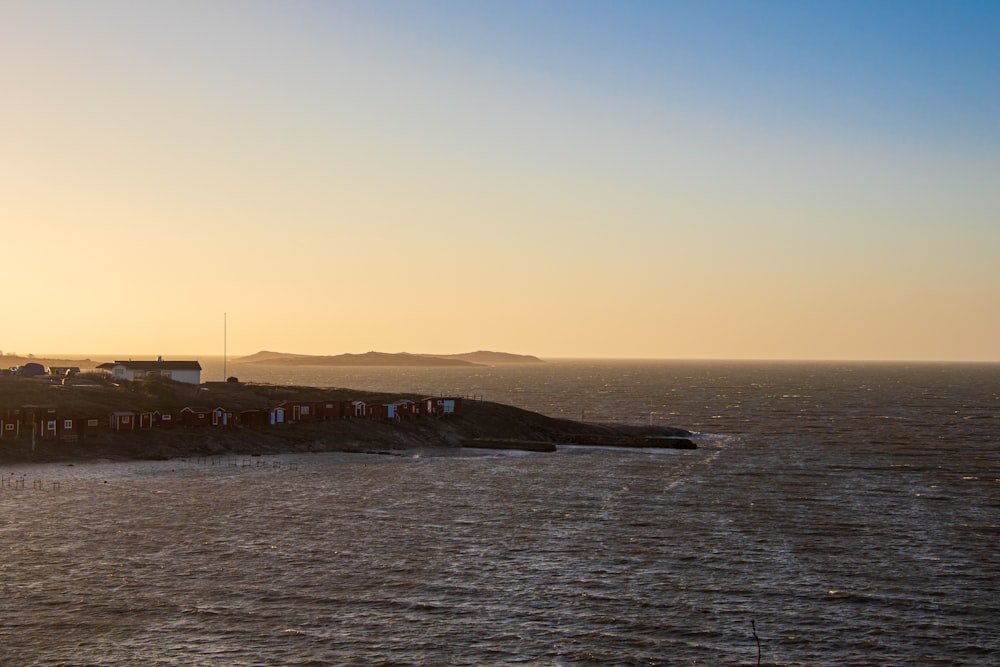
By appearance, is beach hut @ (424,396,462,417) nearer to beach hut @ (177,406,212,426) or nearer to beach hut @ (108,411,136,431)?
beach hut @ (177,406,212,426)

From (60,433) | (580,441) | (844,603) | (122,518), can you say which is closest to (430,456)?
(580,441)

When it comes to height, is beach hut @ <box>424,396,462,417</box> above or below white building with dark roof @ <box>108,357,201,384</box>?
below

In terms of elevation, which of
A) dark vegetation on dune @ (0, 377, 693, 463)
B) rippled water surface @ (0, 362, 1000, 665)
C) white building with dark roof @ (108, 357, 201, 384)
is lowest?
rippled water surface @ (0, 362, 1000, 665)

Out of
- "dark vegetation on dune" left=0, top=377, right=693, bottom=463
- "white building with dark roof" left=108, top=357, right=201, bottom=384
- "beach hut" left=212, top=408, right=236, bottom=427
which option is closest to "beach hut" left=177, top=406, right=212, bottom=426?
"beach hut" left=212, top=408, right=236, bottom=427

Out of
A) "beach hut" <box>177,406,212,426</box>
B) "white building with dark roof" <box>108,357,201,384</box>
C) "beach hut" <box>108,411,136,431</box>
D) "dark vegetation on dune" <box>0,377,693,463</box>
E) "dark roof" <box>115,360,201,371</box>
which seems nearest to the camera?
"dark vegetation on dune" <box>0,377,693,463</box>

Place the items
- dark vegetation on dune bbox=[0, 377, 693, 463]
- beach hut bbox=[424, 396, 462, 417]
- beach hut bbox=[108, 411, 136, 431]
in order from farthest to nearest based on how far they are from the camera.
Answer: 1. beach hut bbox=[424, 396, 462, 417]
2. beach hut bbox=[108, 411, 136, 431]
3. dark vegetation on dune bbox=[0, 377, 693, 463]

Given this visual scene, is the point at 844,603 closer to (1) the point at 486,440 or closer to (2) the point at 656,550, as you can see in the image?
(2) the point at 656,550

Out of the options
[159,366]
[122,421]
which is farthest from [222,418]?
[159,366]
